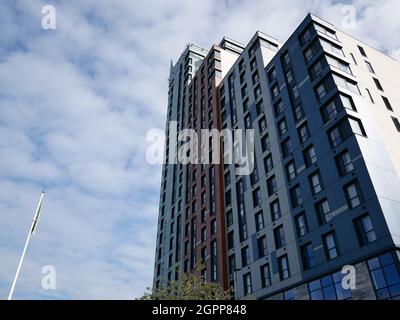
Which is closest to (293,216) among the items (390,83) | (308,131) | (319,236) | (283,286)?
(319,236)

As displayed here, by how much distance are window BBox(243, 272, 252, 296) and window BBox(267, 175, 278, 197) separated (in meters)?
10.1

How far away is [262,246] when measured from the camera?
40531mm

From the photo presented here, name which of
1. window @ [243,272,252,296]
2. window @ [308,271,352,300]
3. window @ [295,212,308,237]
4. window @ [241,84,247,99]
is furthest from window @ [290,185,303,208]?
window @ [241,84,247,99]

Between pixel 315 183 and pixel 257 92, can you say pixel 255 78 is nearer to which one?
pixel 257 92

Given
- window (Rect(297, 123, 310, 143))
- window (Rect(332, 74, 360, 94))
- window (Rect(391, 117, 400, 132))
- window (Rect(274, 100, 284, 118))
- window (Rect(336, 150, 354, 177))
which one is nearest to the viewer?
window (Rect(336, 150, 354, 177))

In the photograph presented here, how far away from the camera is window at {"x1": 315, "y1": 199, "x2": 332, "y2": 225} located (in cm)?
3275

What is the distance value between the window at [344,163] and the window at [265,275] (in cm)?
1354

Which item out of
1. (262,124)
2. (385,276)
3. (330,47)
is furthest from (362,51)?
(385,276)

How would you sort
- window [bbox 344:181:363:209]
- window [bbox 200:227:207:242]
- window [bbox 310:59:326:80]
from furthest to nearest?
window [bbox 200:227:207:242]
window [bbox 310:59:326:80]
window [bbox 344:181:363:209]

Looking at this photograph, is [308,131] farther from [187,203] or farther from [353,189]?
[187,203]

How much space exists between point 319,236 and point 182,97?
183ft

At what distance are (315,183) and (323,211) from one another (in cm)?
333

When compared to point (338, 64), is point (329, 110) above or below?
below

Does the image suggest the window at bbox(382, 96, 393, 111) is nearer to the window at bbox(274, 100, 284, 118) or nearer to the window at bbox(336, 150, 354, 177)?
the window at bbox(274, 100, 284, 118)
